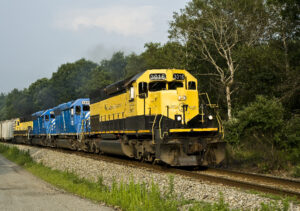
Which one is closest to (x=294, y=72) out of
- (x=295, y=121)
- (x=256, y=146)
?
(x=295, y=121)

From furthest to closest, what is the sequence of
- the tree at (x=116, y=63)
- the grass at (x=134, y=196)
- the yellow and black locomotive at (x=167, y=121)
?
the tree at (x=116, y=63)
the yellow and black locomotive at (x=167, y=121)
the grass at (x=134, y=196)

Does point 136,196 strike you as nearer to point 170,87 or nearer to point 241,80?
point 170,87

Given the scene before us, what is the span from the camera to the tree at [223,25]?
25.4 m

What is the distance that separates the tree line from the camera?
14663 mm

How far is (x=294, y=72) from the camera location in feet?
62.7

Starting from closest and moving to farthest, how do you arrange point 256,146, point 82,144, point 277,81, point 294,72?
point 256,146 → point 294,72 → point 277,81 → point 82,144

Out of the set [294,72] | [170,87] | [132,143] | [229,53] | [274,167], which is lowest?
[274,167]

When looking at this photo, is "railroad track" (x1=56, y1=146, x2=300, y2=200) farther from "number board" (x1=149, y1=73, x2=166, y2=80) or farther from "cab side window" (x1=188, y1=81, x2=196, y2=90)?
"number board" (x1=149, y1=73, x2=166, y2=80)

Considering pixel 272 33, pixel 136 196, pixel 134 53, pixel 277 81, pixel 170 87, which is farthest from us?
pixel 134 53

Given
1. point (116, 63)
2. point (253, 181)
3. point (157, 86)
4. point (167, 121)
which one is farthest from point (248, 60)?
point (116, 63)

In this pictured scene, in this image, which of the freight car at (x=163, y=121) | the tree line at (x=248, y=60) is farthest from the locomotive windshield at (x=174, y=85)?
the tree line at (x=248, y=60)

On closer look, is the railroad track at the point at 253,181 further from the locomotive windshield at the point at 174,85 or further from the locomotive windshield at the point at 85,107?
the locomotive windshield at the point at 85,107

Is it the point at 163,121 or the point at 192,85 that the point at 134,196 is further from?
the point at 192,85

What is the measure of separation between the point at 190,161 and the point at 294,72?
1005 cm
